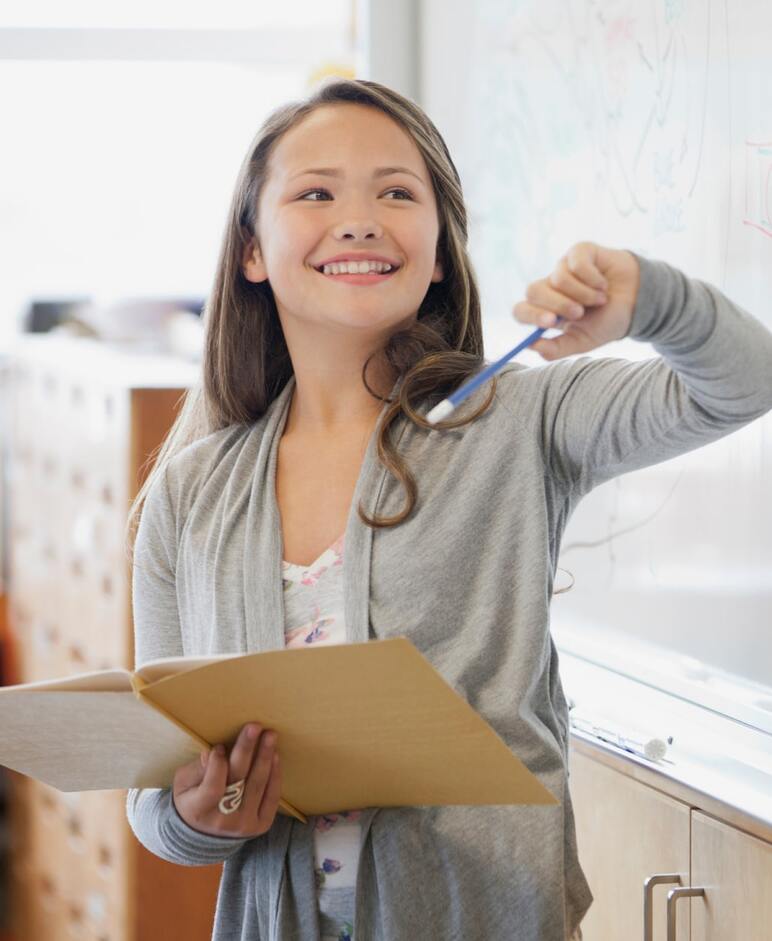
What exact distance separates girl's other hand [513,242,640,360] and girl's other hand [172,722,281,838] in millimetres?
373

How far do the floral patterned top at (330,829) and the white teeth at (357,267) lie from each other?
24 centimetres

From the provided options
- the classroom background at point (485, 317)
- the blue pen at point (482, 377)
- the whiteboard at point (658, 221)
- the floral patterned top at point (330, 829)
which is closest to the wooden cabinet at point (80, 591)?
the classroom background at point (485, 317)

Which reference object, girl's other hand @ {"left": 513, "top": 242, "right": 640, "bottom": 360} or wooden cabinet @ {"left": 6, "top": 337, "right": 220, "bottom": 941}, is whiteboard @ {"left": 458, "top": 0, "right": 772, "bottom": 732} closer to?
girl's other hand @ {"left": 513, "top": 242, "right": 640, "bottom": 360}

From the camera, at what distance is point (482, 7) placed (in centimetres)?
183

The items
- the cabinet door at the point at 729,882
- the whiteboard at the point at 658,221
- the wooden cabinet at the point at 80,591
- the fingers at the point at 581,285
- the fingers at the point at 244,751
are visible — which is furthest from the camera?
the wooden cabinet at the point at 80,591

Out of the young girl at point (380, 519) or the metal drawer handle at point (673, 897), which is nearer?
the young girl at point (380, 519)

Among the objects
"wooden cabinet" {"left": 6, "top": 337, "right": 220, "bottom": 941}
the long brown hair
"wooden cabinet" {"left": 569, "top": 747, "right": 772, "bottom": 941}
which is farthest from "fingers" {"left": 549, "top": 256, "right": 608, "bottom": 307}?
"wooden cabinet" {"left": 6, "top": 337, "right": 220, "bottom": 941}

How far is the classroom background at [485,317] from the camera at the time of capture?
1.28 meters

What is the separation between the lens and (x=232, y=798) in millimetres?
1094

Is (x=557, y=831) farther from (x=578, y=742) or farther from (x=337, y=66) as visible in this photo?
(x=337, y=66)

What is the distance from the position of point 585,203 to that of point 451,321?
1.15 ft

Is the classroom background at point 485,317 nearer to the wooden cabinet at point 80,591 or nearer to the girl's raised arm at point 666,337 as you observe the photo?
the wooden cabinet at point 80,591

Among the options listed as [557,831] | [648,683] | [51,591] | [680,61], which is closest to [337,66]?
A: [51,591]

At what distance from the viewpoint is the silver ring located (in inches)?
42.6
